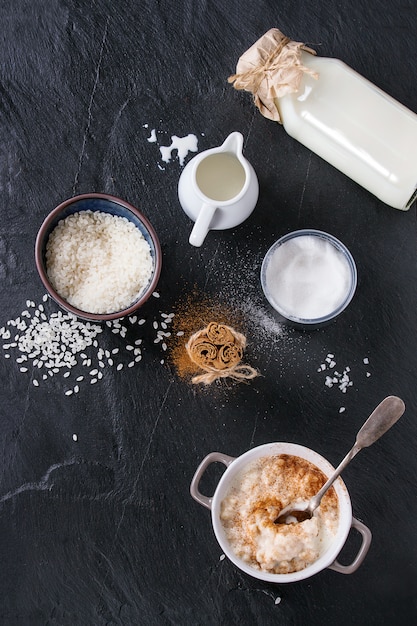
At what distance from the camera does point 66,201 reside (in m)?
2.31

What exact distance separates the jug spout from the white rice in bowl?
39cm

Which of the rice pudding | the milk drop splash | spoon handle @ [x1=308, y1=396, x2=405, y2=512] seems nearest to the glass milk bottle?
the milk drop splash

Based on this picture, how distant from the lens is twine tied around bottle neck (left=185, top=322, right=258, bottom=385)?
2.41 metres

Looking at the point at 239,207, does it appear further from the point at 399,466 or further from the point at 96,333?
the point at 399,466

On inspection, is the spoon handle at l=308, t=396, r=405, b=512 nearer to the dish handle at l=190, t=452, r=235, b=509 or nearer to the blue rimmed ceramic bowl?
the dish handle at l=190, t=452, r=235, b=509

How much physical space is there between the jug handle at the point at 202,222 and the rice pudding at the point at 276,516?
0.70 m

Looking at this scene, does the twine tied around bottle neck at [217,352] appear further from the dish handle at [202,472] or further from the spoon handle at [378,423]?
the spoon handle at [378,423]

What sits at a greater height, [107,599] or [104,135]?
[104,135]

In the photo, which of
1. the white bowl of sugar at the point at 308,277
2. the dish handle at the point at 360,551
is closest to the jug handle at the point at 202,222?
the white bowl of sugar at the point at 308,277

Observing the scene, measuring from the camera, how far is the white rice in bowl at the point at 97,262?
233cm

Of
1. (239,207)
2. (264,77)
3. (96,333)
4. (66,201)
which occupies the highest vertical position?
(264,77)

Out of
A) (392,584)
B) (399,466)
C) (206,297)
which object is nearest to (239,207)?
(206,297)

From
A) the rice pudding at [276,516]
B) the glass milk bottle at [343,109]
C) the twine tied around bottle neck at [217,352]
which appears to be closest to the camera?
the rice pudding at [276,516]

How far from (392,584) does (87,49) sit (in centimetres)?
206
